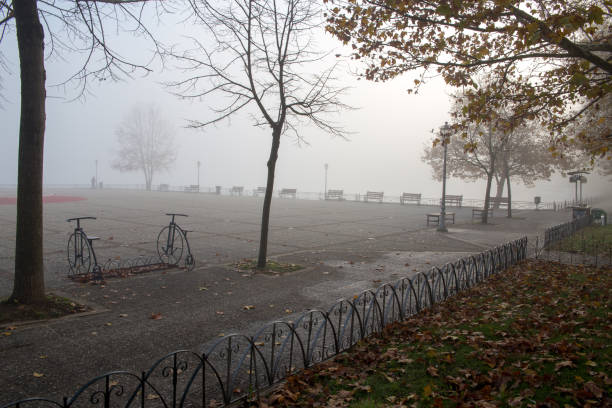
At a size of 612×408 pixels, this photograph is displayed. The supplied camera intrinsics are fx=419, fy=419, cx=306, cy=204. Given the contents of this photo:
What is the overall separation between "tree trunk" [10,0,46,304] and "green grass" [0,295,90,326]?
0.13m

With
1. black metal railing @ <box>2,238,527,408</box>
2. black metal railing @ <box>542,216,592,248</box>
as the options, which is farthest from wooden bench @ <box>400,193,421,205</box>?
black metal railing @ <box>2,238,527,408</box>

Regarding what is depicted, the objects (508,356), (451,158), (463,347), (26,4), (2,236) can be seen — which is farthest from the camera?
(451,158)

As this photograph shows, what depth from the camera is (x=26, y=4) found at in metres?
6.33

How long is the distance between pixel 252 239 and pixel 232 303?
8307mm

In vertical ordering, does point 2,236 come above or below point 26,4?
below

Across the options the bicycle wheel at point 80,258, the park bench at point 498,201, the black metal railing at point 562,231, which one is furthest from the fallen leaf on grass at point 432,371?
the park bench at point 498,201

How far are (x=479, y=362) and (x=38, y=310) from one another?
6.34 m

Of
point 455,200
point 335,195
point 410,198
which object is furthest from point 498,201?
point 335,195

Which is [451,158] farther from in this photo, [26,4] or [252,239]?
[26,4]

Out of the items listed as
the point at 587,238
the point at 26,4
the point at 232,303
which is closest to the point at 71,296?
the point at 232,303

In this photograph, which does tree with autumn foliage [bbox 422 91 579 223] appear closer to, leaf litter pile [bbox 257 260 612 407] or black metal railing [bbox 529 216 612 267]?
black metal railing [bbox 529 216 612 267]

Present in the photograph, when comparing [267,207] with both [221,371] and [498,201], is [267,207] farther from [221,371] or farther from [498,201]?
[498,201]

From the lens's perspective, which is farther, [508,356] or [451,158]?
[451,158]

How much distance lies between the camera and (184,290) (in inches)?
327
